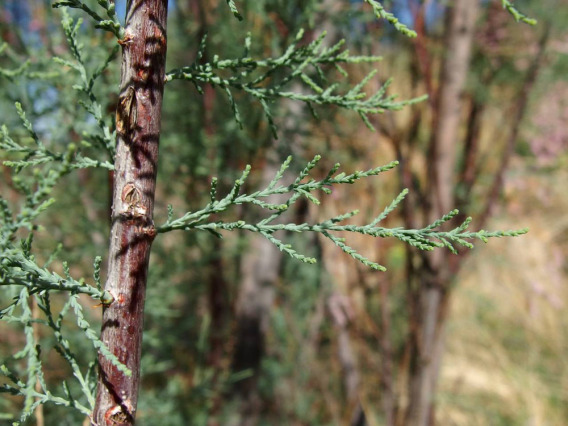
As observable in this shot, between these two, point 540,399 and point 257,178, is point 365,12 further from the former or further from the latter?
point 540,399

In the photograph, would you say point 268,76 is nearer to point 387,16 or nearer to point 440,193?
point 387,16

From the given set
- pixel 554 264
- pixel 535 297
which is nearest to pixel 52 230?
pixel 535 297

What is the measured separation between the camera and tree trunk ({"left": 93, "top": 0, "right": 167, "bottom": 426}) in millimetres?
749

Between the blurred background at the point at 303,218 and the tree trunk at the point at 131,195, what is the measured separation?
1.13ft

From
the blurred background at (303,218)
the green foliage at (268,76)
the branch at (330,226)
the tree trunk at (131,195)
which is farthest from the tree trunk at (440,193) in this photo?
the tree trunk at (131,195)

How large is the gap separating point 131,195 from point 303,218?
5.55 ft

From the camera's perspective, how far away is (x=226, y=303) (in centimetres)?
242

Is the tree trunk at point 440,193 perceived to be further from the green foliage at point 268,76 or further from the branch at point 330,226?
the branch at point 330,226

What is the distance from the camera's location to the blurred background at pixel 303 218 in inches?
70.1

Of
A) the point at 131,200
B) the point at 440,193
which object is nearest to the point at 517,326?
the point at 440,193

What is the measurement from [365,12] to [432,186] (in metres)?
0.64

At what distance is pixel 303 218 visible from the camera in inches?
95.0

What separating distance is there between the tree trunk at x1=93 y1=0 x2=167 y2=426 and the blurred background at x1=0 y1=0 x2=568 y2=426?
0.34 metres

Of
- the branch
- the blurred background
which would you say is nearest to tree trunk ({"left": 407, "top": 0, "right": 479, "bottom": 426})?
the blurred background
